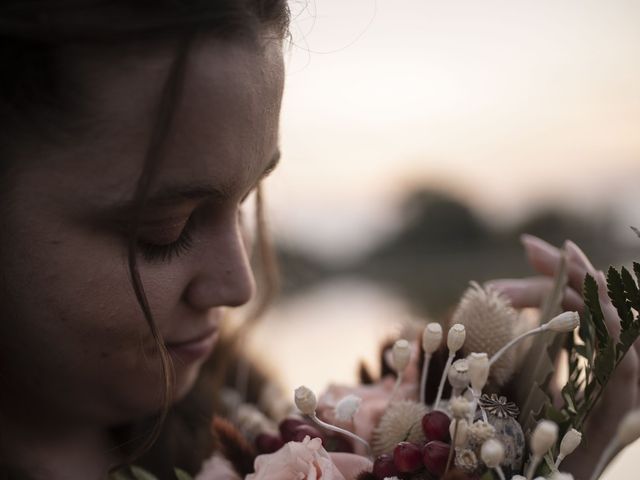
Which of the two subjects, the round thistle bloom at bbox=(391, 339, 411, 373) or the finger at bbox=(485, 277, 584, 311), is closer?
the round thistle bloom at bbox=(391, 339, 411, 373)

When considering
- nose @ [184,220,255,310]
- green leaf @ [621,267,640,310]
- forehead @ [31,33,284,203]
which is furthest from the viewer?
nose @ [184,220,255,310]

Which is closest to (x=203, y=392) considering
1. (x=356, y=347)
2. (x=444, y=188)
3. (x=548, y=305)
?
(x=548, y=305)

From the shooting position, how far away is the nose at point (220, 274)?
0.89 m

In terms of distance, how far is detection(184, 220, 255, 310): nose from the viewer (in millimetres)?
886

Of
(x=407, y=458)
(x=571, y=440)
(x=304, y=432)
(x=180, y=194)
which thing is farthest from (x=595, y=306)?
(x=180, y=194)

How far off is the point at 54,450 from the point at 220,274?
436mm

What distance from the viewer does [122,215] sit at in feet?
2.60

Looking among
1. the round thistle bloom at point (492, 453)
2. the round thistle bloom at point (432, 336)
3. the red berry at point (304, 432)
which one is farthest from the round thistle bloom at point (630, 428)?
the red berry at point (304, 432)

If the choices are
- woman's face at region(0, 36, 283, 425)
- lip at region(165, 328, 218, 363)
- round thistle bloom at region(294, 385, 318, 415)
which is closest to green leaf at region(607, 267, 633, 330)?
round thistle bloom at region(294, 385, 318, 415)

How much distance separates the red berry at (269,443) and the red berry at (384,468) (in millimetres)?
210

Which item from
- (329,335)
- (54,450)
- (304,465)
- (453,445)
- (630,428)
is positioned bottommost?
(329,335)

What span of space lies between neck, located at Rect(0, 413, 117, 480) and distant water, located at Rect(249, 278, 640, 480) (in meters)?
0.45

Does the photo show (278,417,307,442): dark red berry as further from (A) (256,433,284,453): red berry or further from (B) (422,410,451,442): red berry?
(B) (422,410,451,442): red berry

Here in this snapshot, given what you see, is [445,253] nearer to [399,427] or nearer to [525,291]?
[525,291]
